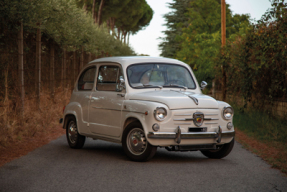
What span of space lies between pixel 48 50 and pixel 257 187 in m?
13.0

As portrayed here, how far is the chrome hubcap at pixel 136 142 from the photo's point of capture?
27.2 feet

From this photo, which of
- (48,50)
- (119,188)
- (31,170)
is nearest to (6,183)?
(31,170)

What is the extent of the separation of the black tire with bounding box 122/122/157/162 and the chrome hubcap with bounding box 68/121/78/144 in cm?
223

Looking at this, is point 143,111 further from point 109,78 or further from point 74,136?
point 74,136

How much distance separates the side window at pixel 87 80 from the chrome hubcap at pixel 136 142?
2.14m

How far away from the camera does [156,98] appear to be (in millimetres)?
8430

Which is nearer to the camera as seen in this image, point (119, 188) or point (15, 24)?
point (119, 188)

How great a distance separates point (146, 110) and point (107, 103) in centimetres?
144

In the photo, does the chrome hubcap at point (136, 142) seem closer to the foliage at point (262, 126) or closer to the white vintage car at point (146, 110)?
the white vintage car at point (146, 110)

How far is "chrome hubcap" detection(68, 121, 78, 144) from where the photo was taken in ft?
34.3

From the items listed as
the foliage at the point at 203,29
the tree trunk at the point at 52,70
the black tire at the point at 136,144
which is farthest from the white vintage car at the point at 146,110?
the foliage at the point at 203,29

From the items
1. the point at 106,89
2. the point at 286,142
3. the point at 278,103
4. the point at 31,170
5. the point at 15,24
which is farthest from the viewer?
the point at 278,103

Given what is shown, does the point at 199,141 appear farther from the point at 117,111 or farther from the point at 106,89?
the point at 106,89

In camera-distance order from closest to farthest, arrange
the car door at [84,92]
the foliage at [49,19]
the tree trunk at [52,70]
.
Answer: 1. the car door at [84,92]
2. the foliage at [49,19]
3. the tree trunk at [52,70]
